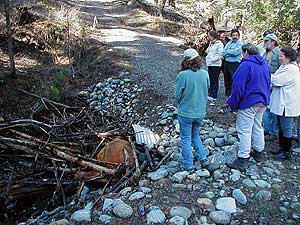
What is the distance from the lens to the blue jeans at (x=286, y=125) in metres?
5.04

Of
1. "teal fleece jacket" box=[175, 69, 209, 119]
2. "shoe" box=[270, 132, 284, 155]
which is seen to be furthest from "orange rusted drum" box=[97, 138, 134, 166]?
"shoe" box=[270, 132, 284, 155]

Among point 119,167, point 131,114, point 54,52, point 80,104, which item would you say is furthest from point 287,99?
point 54,52

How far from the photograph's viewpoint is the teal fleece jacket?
176 inches

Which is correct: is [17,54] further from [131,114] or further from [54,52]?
[131,114]

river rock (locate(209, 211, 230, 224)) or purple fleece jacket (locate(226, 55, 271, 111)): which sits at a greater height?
purple fleece jacket (locate(226, 55, 271, 111))

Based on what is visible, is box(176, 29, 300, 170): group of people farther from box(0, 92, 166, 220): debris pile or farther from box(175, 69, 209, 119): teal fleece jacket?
box(0, 92, 166, 220): debris pile

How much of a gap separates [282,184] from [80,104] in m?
6.01

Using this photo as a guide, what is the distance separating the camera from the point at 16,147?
18.1ft

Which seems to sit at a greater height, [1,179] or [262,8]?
[262,8]

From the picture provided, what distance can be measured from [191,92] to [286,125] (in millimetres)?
1644

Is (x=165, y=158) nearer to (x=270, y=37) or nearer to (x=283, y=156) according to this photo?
(x=283, y=156)

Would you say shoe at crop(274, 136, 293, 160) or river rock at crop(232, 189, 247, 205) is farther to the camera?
shoe at crop(274, 136, 293, 160)

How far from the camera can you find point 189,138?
15.5 feet

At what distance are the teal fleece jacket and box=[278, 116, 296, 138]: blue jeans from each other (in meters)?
1.35
